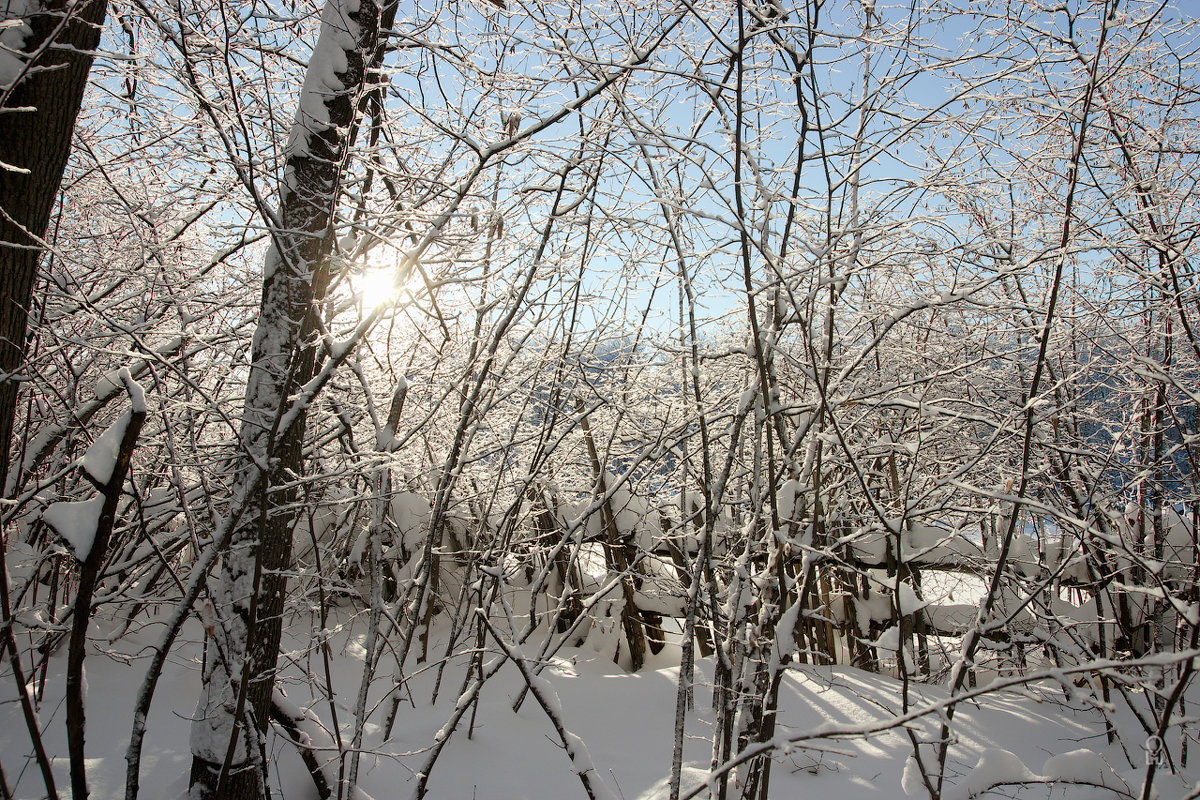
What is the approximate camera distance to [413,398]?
4133 mm

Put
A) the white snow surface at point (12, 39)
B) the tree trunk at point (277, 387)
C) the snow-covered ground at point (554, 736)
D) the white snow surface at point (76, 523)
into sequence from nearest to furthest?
1. the white snow surface at point (76, 523)
2. the white snow surface at point (12, 39)
3. the tree trunk at point (277, 387)
4. the snow-covered ground at point (554, 736)

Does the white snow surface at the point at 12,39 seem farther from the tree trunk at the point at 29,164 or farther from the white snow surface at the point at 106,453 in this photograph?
the white snow surface at the point at 106,453

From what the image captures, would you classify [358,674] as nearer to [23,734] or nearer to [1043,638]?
[23,734]

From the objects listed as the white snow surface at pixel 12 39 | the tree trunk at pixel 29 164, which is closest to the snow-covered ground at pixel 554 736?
the tree trunk at pixel 29 164

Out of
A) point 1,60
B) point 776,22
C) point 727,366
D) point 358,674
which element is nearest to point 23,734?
point 358,674

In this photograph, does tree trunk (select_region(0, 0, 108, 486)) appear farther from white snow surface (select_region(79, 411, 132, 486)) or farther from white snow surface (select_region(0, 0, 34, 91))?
white snow surface (select_region(79, 411, 132, 486))

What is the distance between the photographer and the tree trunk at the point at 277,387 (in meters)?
2.30

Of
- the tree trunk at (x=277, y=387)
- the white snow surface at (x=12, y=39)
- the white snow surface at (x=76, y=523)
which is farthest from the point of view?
the tree trunk at (x=277, y=387)

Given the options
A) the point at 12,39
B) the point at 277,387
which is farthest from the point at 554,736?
the point at 12,39

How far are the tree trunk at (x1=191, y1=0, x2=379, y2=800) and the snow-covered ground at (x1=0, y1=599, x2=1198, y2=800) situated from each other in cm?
24

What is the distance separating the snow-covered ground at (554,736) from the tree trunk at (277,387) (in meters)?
0.24

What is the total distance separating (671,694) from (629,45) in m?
3.81

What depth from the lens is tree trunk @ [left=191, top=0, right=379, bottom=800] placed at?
90.6 inches

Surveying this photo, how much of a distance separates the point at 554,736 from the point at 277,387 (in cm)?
247
